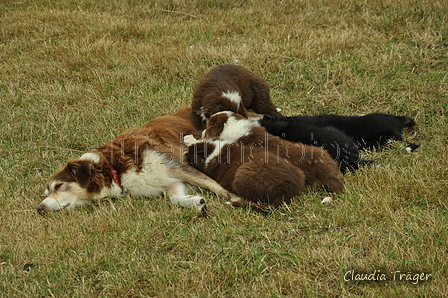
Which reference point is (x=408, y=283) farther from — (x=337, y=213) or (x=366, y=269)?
(x=337, y=213)

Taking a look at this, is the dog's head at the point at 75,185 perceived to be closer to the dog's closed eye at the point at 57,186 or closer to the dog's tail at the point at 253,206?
the dog's closed eye at the point at 57,186

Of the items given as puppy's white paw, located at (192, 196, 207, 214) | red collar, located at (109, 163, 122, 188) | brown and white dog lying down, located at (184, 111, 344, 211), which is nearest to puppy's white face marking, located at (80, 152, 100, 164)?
red collar, located at (109, 163, 122, 188)

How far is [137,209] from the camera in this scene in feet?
15.7

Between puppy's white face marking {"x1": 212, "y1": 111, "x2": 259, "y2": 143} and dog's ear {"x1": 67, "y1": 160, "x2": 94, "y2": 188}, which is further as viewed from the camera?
puppy's white face marking {"x1": 212, "y1": 111, "x2": 259, "y2": 143}

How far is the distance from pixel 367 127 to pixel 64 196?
3342mm

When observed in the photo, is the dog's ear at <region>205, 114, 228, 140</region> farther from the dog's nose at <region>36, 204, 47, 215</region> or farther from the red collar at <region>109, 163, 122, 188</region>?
the dog's nose at <region>36, 204, 47, 215</region>

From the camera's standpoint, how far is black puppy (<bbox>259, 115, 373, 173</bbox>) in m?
4.98

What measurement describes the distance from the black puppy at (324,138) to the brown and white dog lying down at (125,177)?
100 centimetres

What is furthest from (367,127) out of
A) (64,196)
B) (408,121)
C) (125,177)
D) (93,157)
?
(64,196)

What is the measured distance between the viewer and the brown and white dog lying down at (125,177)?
4.97 m

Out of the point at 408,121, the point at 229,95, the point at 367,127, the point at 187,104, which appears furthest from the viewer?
the point at 187,104

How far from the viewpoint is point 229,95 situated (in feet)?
19.9

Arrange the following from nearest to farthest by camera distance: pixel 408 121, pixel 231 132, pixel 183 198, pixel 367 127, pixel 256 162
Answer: pixel 256 162 → pixel 183 198 → pixel 231 132 → pixel 367 127 → pixel 408 121

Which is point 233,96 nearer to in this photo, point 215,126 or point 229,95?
point 229,95
